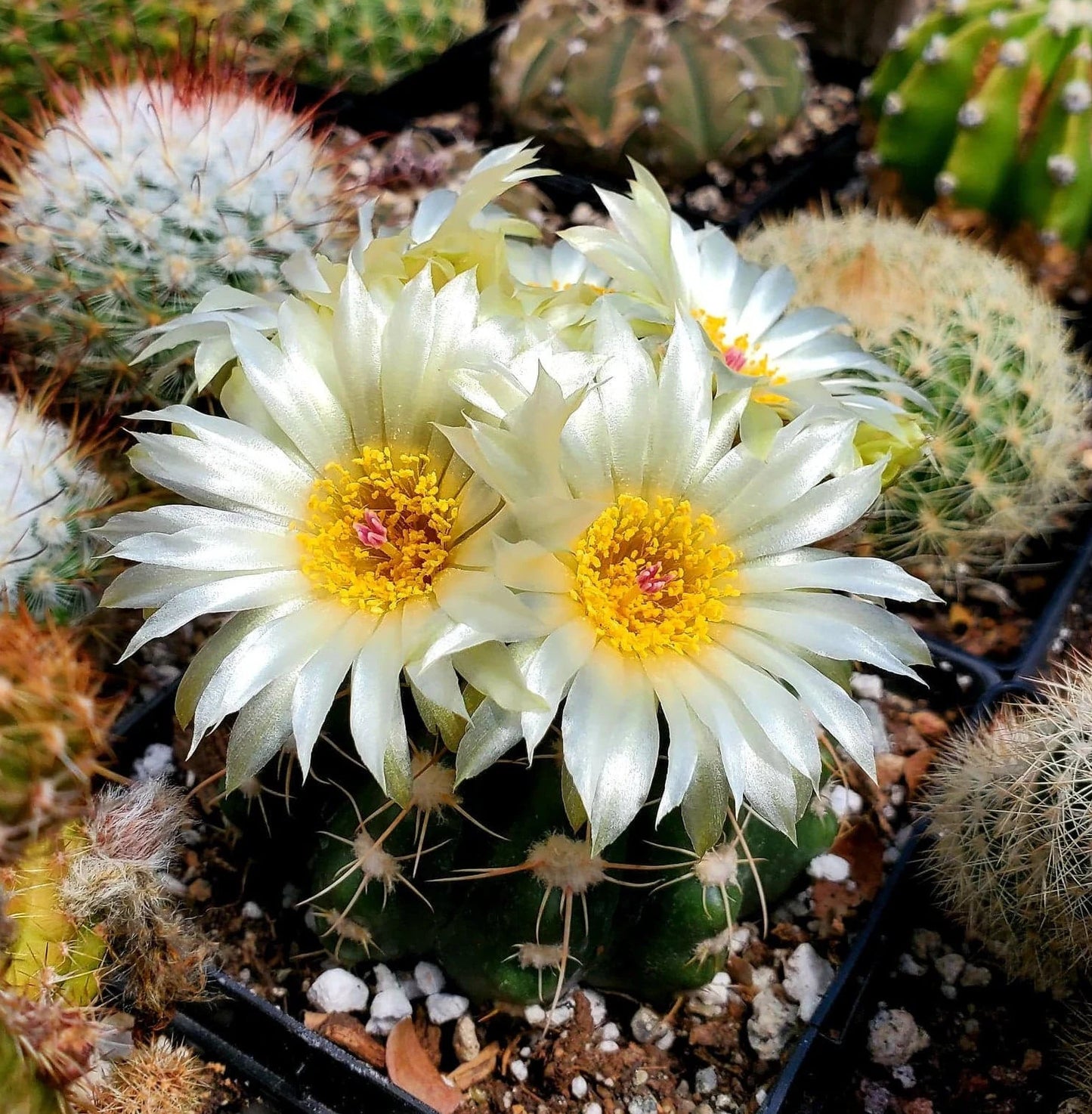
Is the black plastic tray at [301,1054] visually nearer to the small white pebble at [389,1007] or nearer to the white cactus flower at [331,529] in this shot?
the small white pebble at [389,1007]

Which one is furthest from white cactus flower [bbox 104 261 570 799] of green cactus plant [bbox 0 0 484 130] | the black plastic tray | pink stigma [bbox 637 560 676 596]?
green cactus plant [bbox 0 0 484 130]

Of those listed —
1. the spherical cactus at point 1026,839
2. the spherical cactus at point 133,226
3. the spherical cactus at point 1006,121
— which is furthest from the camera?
the spherical cactus at point 1006,121

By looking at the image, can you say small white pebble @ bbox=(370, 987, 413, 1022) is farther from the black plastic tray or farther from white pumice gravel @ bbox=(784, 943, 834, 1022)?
white pumice gravel @ bbox=(784, 943, 834, 1022)

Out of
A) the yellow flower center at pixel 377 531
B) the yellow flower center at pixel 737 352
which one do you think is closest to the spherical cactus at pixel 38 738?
the yellow flower center at pixel 377 531

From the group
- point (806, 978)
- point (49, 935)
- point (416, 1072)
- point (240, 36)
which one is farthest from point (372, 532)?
point (240, 36)

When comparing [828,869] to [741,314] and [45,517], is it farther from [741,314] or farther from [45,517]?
[45,517]

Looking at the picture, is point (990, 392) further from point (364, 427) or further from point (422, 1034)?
point (422, 1034)
